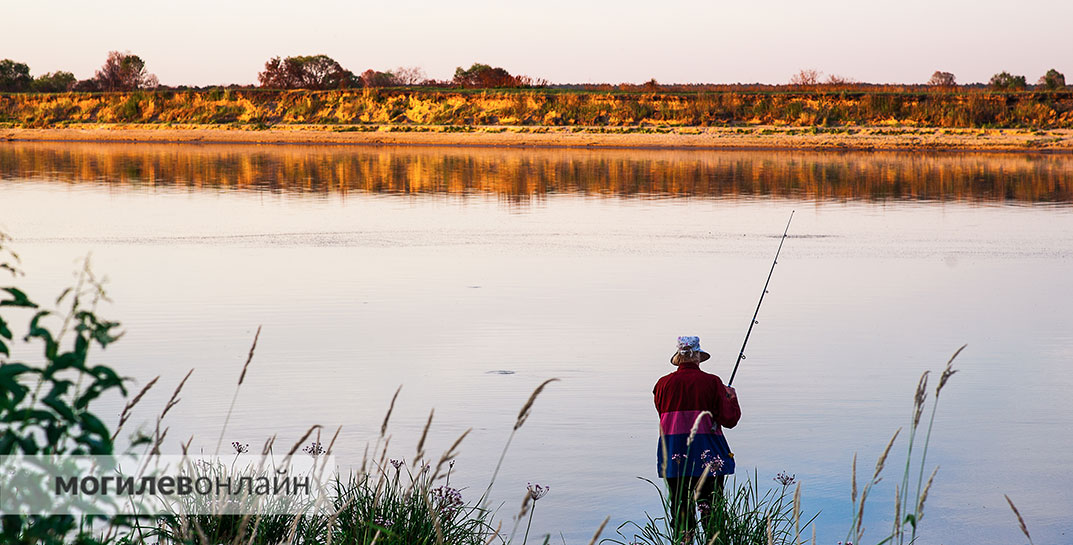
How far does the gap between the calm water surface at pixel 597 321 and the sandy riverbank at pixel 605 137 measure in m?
21.4

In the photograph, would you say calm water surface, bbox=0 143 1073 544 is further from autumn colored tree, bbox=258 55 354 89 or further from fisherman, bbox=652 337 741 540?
autumn colored tree, bbox=258 55 354 89

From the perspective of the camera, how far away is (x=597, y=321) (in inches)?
490

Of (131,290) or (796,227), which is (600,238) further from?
(131,290)

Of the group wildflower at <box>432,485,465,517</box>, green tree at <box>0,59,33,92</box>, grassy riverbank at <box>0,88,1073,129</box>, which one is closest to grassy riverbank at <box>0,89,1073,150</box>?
grassy riverbank at <box>0,88,1073,129</box>

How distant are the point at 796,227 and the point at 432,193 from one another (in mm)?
10119

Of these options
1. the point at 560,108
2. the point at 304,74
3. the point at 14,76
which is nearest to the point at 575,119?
the point at 560,108

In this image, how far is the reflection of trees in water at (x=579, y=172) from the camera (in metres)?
30.3

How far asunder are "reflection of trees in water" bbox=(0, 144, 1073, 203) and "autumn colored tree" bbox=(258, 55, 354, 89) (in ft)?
→ 138

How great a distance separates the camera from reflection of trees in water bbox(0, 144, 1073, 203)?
3031 cm

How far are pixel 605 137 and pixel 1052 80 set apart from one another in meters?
41.3

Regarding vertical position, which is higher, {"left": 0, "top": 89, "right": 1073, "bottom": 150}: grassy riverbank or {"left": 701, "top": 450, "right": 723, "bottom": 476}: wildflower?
{"left": 0, "top": 89, "right": 1073, "bottom": 150}: grassy riverbank

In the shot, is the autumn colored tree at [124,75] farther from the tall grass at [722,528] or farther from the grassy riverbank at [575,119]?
the tall grass at [722,528]

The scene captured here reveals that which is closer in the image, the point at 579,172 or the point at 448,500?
the point at 448,500

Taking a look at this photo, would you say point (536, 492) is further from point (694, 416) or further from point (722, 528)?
point (694, 416)
